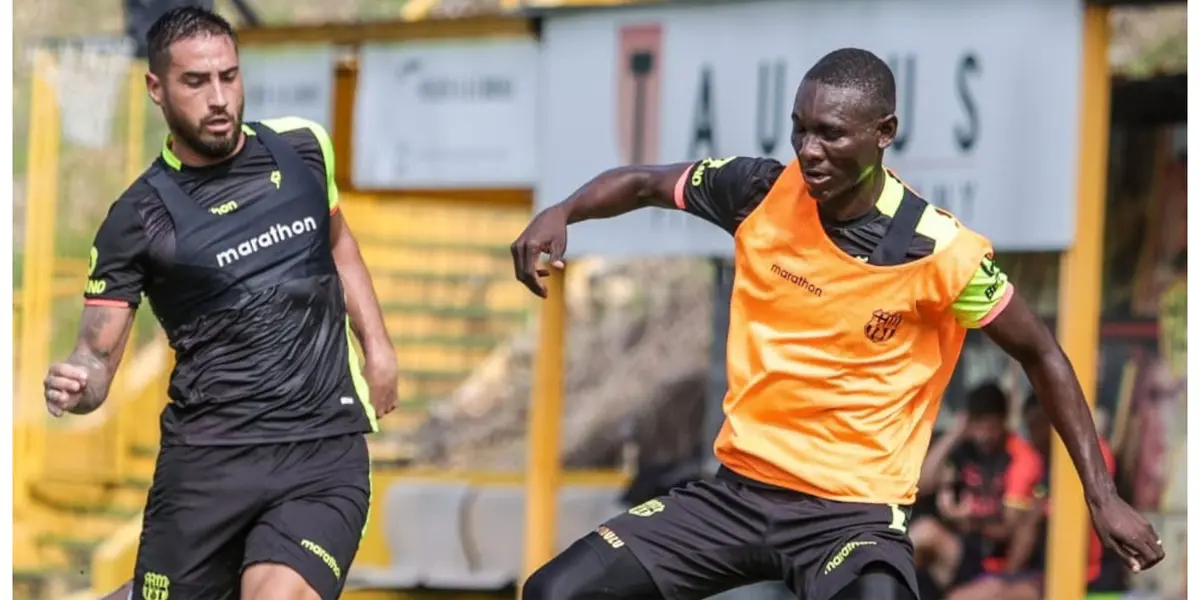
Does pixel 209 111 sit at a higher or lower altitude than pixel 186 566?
higher

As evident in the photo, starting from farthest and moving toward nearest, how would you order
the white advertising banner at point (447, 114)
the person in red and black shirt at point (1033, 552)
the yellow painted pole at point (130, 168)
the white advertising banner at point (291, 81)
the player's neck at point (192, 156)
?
the yellow painted pole at point (130, 168) → the white advertising banner at point (291, 81) → the white advertising banner at point (447, 114) → the person in red and black shirt at point (1033, 552) → the player's neck at point (192, 156)

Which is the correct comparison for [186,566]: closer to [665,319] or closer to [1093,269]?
[1093,269]

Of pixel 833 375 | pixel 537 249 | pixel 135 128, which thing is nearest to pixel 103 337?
pixel 537 249

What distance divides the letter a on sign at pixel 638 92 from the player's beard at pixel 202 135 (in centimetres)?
365

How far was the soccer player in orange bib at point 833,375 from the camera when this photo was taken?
589 cm

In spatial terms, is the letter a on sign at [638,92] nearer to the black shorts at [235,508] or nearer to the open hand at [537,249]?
the black shorts at [235,508]

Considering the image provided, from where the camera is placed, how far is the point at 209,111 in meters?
6.43

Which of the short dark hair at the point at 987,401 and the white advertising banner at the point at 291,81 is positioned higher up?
the white advertising banner at the point at 291,81

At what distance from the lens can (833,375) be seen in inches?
238

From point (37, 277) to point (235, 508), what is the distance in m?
7.95

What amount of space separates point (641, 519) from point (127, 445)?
8.50m

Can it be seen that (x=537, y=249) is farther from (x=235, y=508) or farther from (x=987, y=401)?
(x=987, y=401)

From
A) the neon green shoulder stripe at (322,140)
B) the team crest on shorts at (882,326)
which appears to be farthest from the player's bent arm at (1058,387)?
the neon green shoulder stripe at (322,140)

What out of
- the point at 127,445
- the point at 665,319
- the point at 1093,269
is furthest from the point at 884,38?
the point at 665,319
